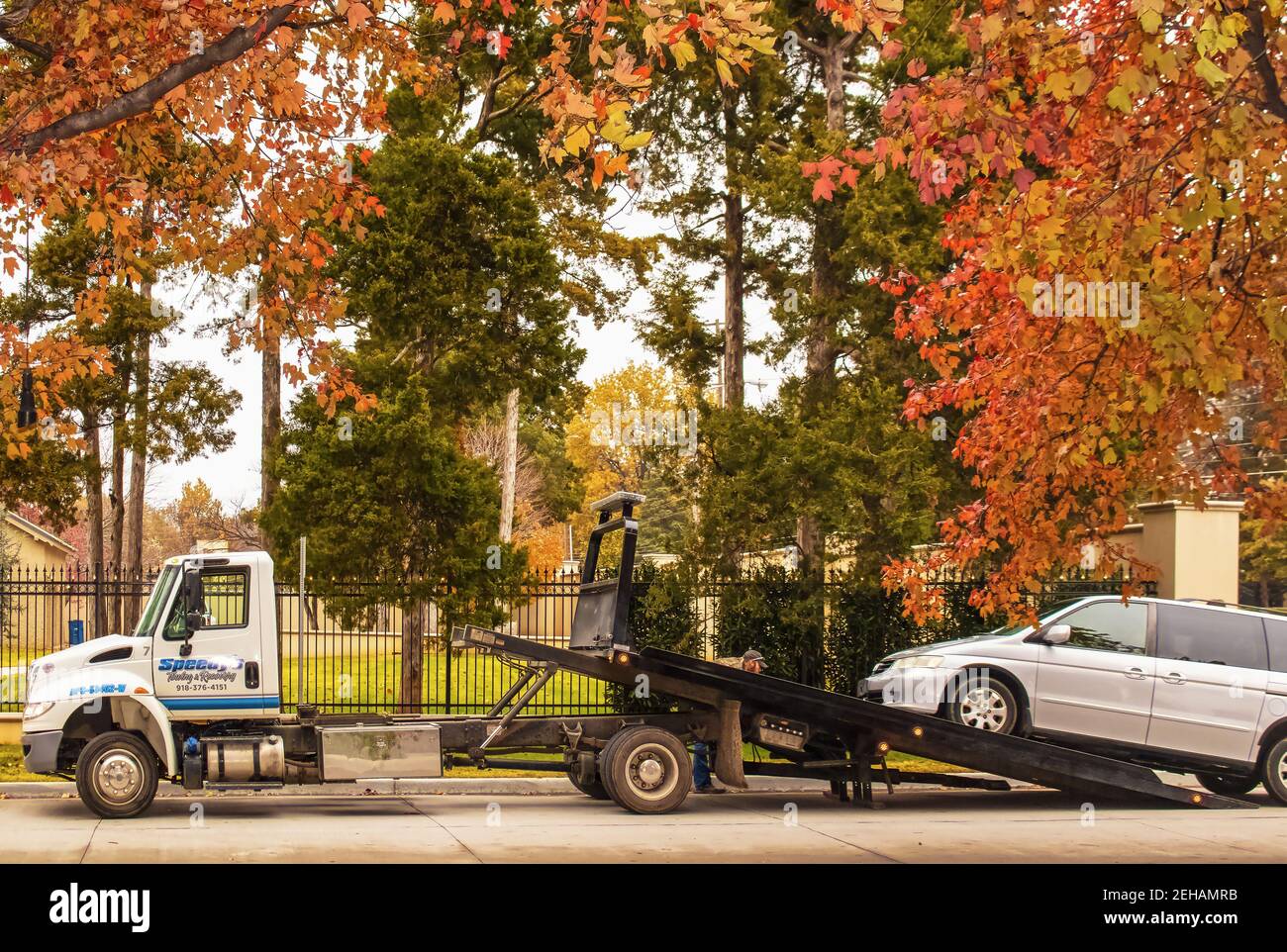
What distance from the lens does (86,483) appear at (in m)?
25.7

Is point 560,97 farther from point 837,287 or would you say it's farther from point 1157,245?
point 837,287

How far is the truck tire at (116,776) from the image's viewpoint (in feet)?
40.0

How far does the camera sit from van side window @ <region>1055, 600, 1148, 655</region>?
14.5 metres

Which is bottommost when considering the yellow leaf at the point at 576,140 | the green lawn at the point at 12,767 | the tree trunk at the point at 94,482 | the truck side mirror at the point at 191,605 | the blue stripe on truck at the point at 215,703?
the green lawn at the point at 12,767

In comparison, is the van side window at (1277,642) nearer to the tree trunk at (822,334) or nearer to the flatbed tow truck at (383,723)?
the flatbed tow truck at (383,723)

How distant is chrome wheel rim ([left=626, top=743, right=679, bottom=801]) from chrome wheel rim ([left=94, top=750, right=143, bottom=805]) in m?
4.45

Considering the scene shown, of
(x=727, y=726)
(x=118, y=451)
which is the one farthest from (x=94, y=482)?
(x=727, y=726)

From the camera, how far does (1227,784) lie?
15820mm

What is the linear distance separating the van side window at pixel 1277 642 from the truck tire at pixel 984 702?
9.34 ft

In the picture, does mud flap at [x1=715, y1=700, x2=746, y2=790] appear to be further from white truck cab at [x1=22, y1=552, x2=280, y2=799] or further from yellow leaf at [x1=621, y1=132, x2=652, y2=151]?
yellow leaf at [x1=621, y1=132, x2=652, y2=151]

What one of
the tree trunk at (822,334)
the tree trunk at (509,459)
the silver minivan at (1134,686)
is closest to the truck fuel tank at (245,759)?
the silver minivan at (1134,686)

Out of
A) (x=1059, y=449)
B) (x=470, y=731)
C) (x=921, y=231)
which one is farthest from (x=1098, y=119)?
(x=921, y=231)

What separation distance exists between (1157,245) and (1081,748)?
6.46 metres

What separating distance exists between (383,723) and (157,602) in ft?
7.93
